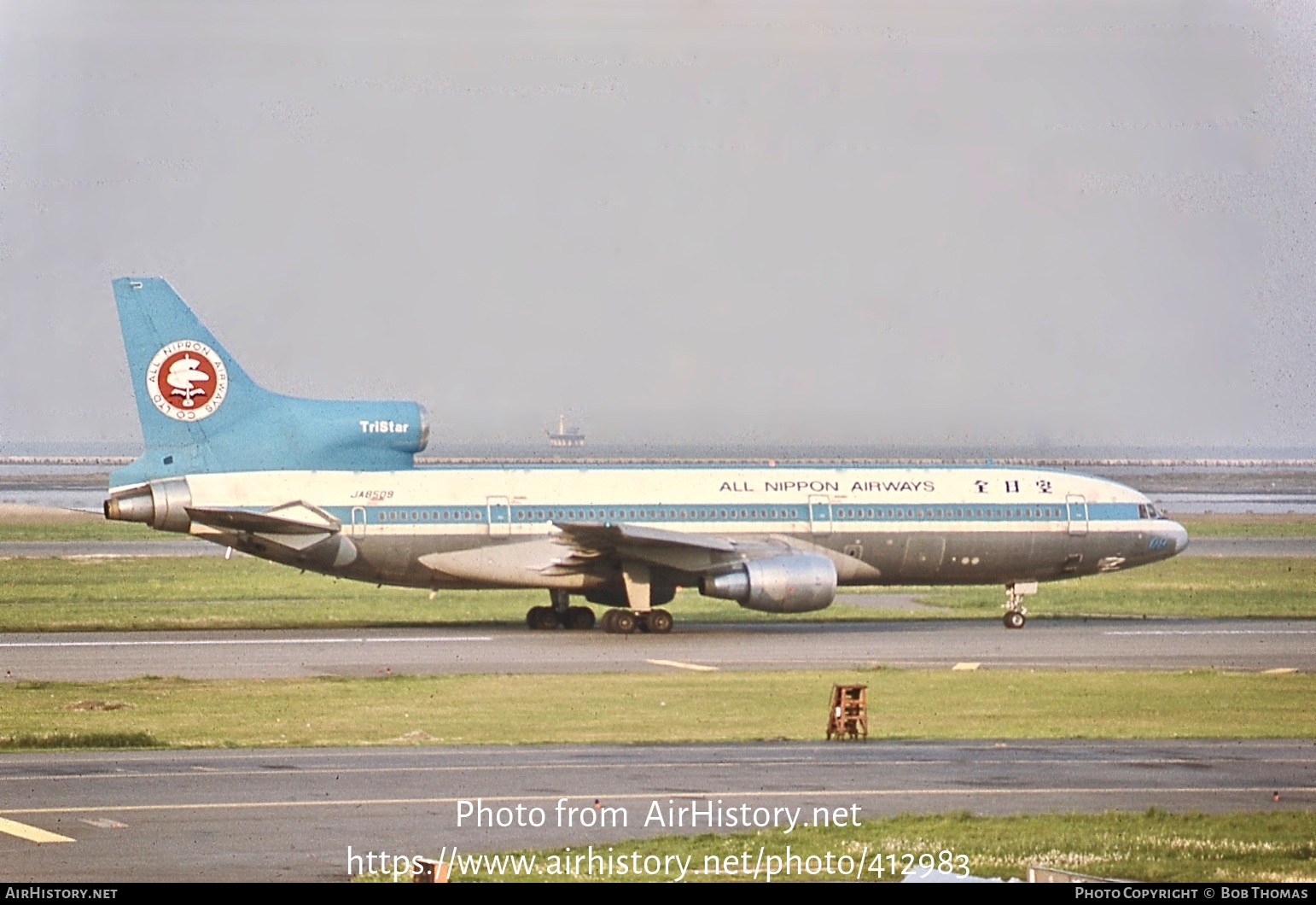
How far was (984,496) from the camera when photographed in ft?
162

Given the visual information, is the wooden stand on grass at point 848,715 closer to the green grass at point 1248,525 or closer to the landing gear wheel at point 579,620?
the landing gear wheel at point 579,620

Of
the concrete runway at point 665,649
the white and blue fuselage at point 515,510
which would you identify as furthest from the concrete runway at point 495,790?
the white and blue fuselage at point 515,510

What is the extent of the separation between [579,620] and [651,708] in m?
16.3

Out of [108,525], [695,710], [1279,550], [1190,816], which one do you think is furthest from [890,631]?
[108,525]

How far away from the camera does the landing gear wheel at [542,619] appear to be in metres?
47.6

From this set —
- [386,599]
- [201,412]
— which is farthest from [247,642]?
[386,599]

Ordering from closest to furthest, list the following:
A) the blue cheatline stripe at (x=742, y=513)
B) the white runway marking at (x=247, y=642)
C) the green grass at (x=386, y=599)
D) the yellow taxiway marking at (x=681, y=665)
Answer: the yellow taxiway marking at (x=681, y=665) → the white runway marking at (x=247, y=642) → the blue cheatline stripe at (x=742, y=513) → the green grass at (x=386, y=599)

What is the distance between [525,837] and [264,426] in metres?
27.5

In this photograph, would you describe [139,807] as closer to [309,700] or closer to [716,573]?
[309,700]

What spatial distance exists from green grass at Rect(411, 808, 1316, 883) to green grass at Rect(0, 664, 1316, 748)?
814 cm

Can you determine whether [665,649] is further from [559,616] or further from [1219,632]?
[1219,632]

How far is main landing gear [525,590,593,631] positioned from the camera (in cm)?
4759

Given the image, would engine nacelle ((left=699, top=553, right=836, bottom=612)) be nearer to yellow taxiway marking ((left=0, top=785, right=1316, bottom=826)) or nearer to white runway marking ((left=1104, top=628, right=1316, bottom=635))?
white runway marking ((left=1104, top=628, right=1316, bottom=635))

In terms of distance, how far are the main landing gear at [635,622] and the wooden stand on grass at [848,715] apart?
17456 mm
